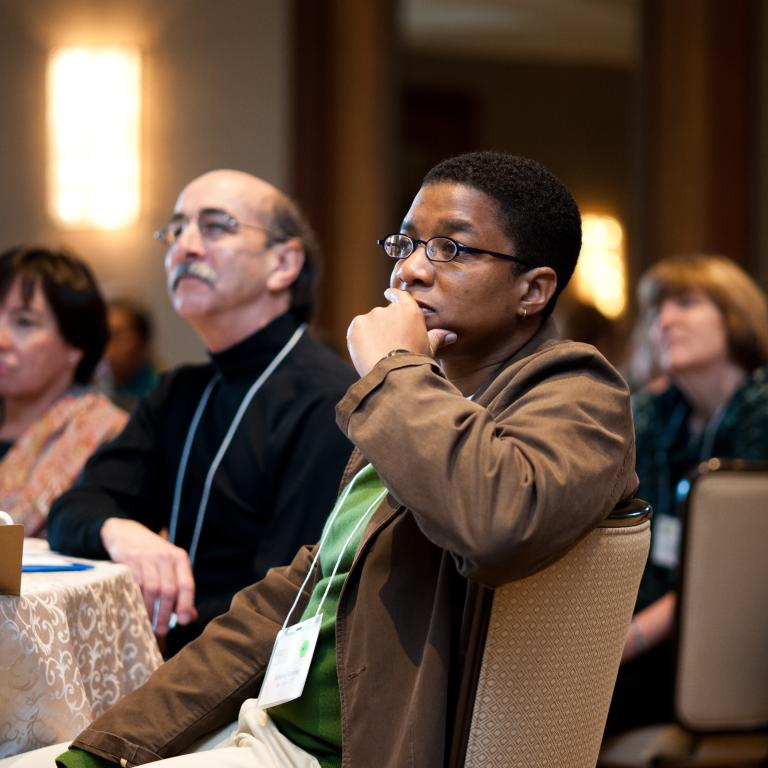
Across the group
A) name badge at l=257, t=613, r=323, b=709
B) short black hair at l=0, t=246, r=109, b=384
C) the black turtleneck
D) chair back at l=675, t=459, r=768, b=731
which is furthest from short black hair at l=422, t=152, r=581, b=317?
short black hair at l=0, t=246, r=109, b=384

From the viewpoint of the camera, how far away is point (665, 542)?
3004 millimetres

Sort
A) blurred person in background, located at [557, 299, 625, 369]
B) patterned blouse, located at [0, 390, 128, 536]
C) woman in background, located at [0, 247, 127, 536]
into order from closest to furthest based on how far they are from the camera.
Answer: patterned blouse, located at [0, 390, 128, 536] → woman in background, located at [0, 247, 127, 536] → blurred person in background, located at [557, 299, 625, 369]

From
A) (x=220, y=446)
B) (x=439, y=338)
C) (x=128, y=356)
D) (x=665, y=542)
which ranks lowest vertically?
(x=665, y=542)

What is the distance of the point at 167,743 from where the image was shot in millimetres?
1508

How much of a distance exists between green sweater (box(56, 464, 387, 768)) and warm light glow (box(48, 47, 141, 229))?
4441mm

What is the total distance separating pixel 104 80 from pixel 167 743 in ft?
15.4

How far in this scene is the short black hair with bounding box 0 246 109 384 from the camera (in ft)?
9.39

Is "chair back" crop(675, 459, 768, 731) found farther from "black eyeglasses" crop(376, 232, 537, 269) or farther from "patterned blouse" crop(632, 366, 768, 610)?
"black eyeglasses" crop(376, 232, 537, 269)

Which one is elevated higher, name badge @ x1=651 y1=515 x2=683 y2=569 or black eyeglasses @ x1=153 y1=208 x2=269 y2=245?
black eyeglasses @ x1=153 y1=208 x2=269 y2=245

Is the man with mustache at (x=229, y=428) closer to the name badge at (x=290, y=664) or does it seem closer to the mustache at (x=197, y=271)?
the mustache at (x=197, y=271)

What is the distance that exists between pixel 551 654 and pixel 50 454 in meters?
1.75

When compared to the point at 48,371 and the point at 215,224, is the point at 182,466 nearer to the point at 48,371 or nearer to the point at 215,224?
the point at 215,224

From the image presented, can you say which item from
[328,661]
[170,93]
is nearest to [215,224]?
[328,661]

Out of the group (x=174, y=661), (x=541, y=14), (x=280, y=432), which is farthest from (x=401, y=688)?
(x=541, y=14)
